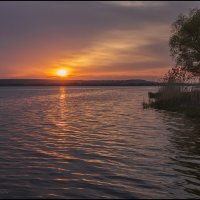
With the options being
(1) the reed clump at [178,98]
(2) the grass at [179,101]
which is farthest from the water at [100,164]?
(1) the reed clump at [178,98]

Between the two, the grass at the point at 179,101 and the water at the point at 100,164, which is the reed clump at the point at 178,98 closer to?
the grass at the point at 179,101

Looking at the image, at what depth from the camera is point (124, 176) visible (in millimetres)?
12070

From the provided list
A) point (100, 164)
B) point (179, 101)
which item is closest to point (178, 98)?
point (179, 101)

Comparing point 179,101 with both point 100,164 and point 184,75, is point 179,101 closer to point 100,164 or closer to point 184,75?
point 184,75

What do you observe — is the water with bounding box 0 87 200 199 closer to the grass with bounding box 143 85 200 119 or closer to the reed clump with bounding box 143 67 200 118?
the grass with bounding box 143 85 200 119

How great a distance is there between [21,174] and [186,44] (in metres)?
38.8

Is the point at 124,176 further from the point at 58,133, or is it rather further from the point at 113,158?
the point at 58,133

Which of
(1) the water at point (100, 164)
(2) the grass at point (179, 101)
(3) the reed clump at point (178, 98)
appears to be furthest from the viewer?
(3) the reed clump at point (178, 98)

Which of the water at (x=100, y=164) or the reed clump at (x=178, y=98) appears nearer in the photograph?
the water at (x=100, y=164)

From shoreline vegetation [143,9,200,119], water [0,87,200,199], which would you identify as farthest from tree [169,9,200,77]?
water [0,87,200,199]

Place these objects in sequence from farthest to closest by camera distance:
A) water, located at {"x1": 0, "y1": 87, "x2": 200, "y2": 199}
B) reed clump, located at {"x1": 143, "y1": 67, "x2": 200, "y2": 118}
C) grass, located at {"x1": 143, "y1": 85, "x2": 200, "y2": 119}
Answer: reed clump, located at {"x1": 143, "y1": 67, "x2": 200, "y2": 118}
grass, located at {"x1": 143, "y1": 85, "x2": 200, "y2": 119}
water, located at {"x1": 0, "y1": 87, "x2": 200, "y2": 199}

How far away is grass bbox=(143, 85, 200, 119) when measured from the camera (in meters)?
34.8

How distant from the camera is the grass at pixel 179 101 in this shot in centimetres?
3481

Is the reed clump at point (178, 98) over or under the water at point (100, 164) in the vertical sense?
over
